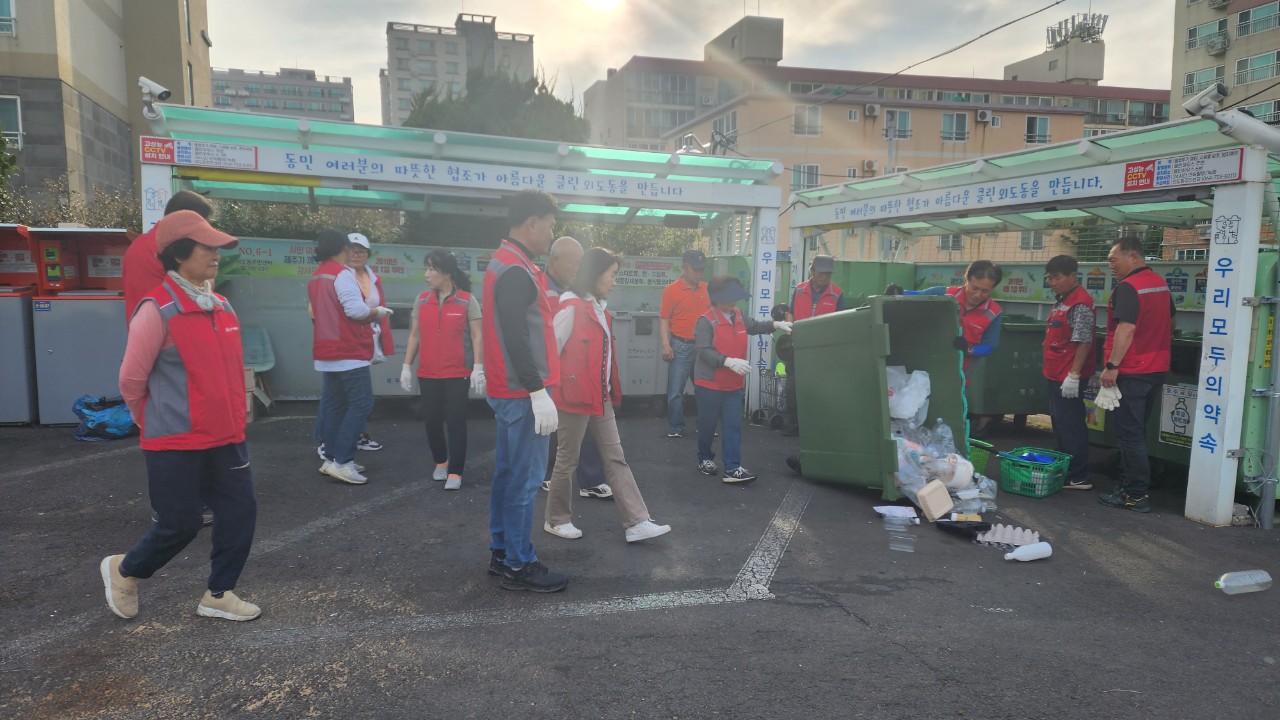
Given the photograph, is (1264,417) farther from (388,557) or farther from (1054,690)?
(388,557)

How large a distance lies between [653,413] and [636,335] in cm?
102

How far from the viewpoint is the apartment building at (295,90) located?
112 m

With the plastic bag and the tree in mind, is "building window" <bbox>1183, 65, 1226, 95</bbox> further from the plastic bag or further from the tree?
the plastic bag

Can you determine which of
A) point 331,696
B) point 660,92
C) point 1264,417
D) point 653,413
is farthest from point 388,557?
point 660,92

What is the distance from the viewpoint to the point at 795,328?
6266 mm

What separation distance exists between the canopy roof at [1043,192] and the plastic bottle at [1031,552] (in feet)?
9.44

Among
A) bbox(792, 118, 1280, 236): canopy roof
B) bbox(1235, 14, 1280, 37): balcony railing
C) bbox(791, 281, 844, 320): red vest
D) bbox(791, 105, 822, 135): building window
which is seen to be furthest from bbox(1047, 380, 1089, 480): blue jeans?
bbox(1235, 14, 1280, 37): balcony railing

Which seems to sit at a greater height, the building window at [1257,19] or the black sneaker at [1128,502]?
the building window at [1257,19]

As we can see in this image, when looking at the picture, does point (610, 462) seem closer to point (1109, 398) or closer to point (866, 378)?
point (866, 378)

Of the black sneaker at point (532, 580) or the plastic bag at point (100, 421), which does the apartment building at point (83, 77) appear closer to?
the plastic bag at point (100, 421)

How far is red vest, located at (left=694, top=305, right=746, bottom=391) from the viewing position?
5.95m

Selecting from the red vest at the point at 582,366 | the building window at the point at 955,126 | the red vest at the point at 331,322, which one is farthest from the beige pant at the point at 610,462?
the building window at the point at 955,126

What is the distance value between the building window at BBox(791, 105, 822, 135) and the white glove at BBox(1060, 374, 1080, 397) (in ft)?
120

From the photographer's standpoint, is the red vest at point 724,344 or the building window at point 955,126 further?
the building window at point 955,126
